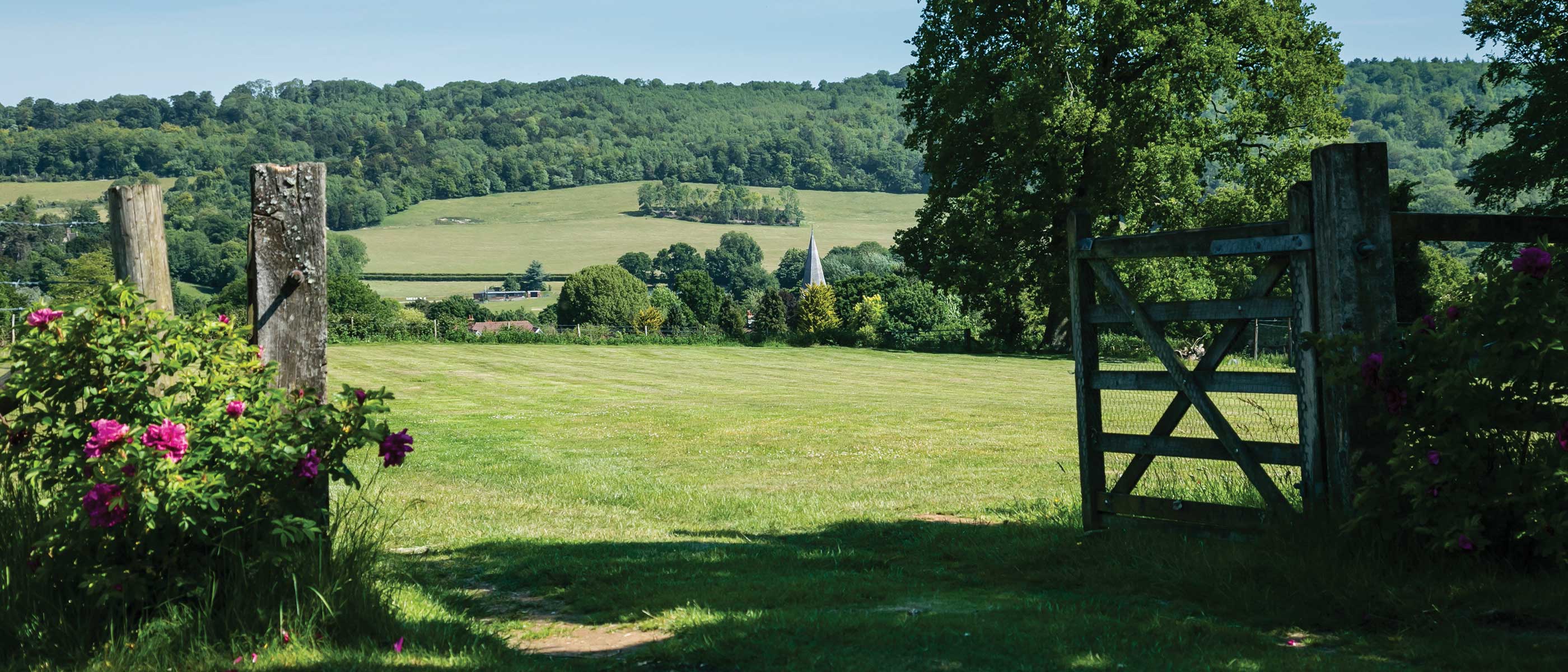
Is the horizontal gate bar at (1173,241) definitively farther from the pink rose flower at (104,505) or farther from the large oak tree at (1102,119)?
the large oak tree at (1102,119)

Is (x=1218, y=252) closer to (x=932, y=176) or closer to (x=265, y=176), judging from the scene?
(x=265, y=176)

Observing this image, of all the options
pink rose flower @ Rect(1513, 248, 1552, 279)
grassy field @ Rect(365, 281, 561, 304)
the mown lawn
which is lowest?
the mown lawn

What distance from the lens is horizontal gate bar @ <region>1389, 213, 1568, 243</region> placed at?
627 centimetres

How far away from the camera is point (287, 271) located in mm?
5734

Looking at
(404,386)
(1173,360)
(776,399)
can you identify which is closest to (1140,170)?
(776,399)

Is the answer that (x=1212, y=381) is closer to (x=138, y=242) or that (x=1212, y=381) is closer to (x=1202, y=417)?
(x=1202, y=417)

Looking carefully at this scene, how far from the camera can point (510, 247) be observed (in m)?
145

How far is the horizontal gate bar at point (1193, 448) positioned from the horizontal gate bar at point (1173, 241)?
1.18 metres

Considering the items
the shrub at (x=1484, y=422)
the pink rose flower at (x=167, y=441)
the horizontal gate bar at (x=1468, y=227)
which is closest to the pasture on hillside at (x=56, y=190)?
the pink rose flower at (x=167, y=441)

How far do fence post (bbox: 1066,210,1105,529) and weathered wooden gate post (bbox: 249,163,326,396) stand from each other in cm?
478

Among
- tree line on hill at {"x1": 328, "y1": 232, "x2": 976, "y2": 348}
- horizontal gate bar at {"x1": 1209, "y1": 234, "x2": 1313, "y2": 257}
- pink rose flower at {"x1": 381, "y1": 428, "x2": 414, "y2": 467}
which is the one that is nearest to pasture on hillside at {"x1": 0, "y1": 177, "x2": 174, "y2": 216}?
tree line on hill at {"x1": 328, "y1": 232, "x2": 976, "y2": 348}

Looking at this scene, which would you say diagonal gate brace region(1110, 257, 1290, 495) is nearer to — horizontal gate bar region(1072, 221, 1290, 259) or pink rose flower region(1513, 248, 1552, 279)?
horizontal gate bar region(1072, 221, 1290, 259)

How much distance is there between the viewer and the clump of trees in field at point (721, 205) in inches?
6580

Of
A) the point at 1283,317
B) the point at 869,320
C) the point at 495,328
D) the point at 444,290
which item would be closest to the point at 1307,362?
the point at 1283,317
